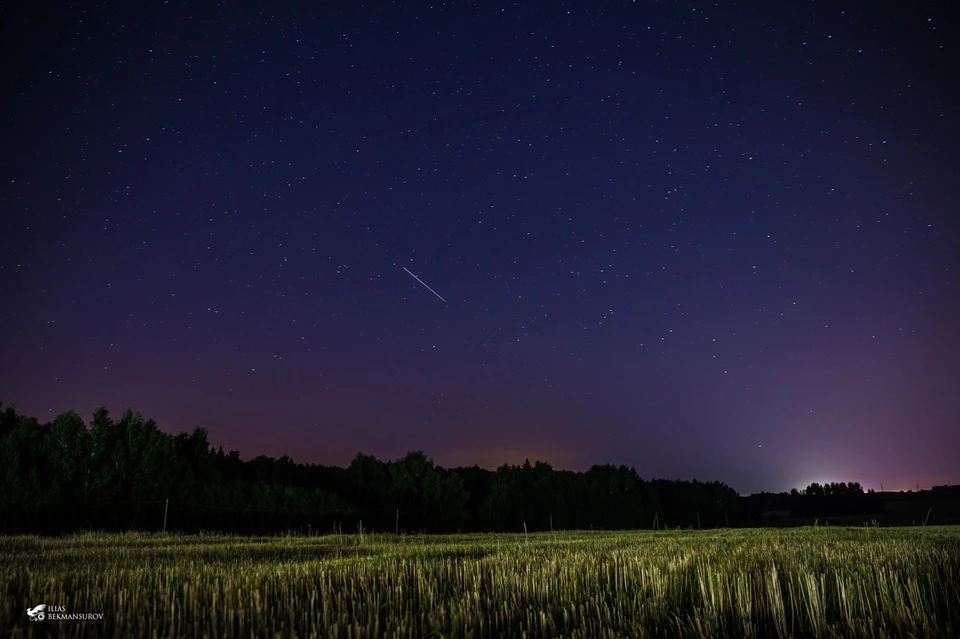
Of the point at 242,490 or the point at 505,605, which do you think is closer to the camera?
the point at 505,605

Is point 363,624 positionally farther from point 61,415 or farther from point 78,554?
point 61,415

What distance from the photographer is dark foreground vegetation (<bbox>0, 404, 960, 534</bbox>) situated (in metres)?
41.0

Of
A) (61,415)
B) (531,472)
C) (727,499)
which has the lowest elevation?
(727,499)

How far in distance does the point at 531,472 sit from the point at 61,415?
61.2 m

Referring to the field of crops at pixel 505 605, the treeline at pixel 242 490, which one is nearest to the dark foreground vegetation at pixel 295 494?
the treeline at pixel 242 490

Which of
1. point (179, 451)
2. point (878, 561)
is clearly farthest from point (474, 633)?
point (179, 451)

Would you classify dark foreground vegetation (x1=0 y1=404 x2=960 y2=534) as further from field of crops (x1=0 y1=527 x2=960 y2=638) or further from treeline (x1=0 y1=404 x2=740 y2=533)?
field of crops (x1=0 y1=527 x2=960 y2=638)

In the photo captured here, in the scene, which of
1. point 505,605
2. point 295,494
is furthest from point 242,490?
point 505,605

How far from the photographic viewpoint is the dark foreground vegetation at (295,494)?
41.0 meters

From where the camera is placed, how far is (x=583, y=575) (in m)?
7.75

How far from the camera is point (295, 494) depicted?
5888 centimetres

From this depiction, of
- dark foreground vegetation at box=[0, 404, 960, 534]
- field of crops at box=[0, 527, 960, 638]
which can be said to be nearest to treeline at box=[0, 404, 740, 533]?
dark foreground vegetation at box=[0, 404, 960, 534]

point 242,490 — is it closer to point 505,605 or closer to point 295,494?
point 295,494

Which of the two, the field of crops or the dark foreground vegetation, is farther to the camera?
the dark foreground vegetation
